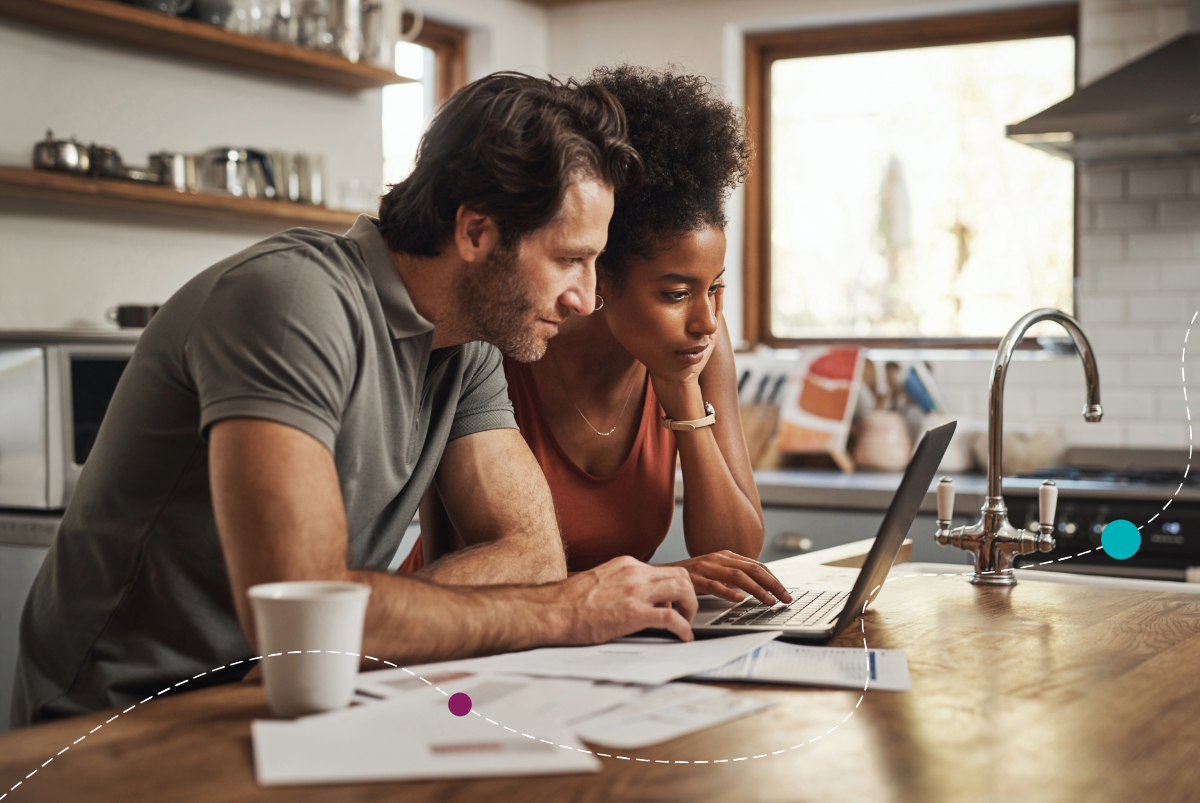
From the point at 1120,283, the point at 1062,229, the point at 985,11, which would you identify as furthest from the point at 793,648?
the point at 985,11

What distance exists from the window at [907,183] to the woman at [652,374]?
2.31 metres

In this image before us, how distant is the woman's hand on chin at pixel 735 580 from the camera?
4.80ft

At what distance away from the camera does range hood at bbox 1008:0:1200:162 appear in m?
3.16

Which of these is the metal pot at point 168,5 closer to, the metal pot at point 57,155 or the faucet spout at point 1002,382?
the metal pot at point 57,155

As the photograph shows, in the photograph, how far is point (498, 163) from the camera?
55.4 inches

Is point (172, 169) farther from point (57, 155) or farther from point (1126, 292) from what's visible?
point (1126, 292)

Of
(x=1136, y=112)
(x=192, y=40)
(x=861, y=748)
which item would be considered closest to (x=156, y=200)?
(x=192, y=40)

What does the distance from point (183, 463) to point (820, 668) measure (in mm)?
681

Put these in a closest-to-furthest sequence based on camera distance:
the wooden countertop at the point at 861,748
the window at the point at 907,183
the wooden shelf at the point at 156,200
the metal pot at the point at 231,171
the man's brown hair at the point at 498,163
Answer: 1. the wooden countertop at the point at 861,748
2. the man's brown hair at the point at 498,163
3. the wooden shelf at the point at 156,200
4. the metal pot at the point at 231,171
5. the window at the point at 907,183

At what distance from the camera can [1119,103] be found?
3.22 meters

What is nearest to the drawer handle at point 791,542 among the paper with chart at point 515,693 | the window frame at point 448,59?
the window frame at point 448,59

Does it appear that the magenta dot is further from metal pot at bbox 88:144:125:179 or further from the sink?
metal pot at bbox 88:144:125:179

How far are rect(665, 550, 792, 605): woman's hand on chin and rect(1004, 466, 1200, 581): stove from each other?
160 cm

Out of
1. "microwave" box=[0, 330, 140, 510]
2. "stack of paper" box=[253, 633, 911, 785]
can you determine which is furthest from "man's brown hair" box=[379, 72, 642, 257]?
"microwave" box=[0, 330, 140, 510]
